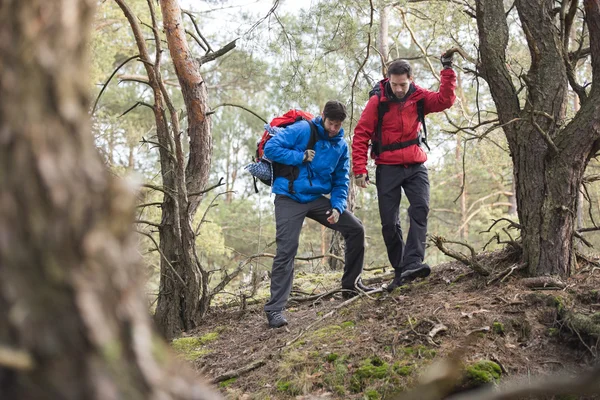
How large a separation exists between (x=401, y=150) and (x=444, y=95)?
0.64m

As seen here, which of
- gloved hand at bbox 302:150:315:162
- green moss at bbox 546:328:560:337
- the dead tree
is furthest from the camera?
the dead tree

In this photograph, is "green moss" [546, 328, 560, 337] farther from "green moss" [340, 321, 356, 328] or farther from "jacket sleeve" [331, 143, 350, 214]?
"jacket sleeve" [331, 143, 350, 214]

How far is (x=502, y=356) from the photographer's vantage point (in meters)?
3.64

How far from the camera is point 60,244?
105 centimetres

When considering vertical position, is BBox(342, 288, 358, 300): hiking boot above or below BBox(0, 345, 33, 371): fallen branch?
below

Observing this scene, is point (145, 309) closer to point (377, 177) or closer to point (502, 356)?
point (502, 356)

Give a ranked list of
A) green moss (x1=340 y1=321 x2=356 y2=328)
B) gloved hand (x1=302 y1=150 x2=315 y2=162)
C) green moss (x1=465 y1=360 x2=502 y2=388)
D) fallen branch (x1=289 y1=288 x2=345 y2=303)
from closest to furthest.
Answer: green moss (x1=465 y1=360 x2=502 y2=388) → green moss (x1=340 y1=321 x2=356 y2=328) → gloved hand (x1=302 y1=150 x2=315 y2=162) → fallen branch (x1=289 y1=288 x2=345 y2=303)

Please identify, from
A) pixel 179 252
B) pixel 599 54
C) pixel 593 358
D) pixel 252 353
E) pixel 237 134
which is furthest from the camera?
pixel 237 134

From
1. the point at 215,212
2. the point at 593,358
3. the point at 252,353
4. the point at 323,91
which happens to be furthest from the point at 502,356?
the point at 215,212

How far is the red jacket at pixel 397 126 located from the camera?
521cm

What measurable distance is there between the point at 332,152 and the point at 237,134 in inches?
701

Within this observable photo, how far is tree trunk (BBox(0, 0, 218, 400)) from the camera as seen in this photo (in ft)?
3.32

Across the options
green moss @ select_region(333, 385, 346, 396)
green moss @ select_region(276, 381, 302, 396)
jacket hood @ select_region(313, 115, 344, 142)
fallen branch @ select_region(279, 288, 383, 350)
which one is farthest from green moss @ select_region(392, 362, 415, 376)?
jacket hood @ select_region(313, 115, 344, 142)

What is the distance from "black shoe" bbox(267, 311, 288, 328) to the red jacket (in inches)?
61.8
